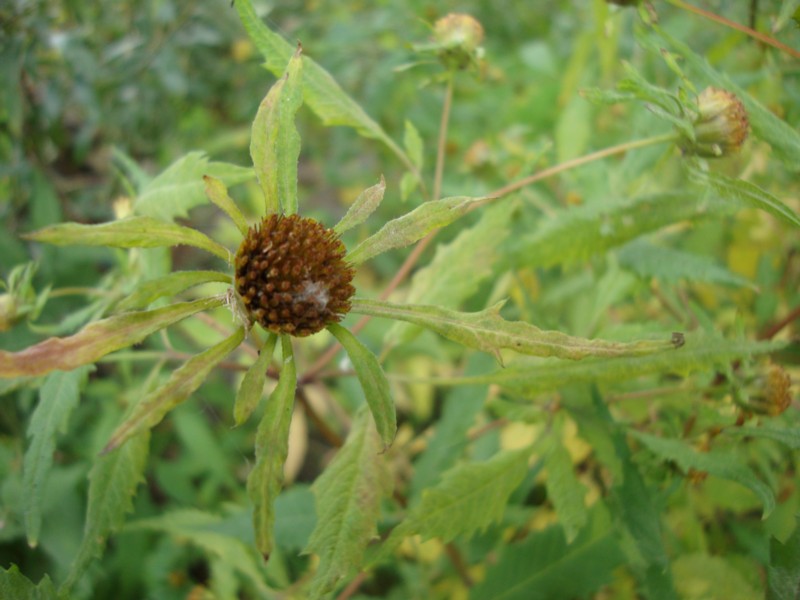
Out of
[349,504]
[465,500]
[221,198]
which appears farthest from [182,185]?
[465,500]

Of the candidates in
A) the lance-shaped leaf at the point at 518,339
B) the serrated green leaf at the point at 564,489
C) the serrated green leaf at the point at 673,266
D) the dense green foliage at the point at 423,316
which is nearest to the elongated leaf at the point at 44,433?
the dense green foliage at the point at 423,316

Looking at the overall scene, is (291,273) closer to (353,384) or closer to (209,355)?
(209,355)

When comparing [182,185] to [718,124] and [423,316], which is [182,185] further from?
[718,124]

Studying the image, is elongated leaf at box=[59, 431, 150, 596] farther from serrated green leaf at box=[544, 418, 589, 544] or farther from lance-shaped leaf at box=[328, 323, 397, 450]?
serrated green leaf at box=[544, 418, 589, 544]

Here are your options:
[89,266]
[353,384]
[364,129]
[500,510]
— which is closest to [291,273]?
[364,129]

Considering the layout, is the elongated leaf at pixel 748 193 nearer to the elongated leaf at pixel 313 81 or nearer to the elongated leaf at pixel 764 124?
the elongated leaf at pixel 764 124
